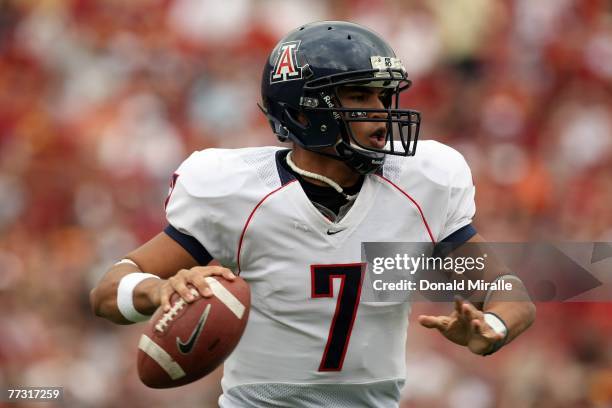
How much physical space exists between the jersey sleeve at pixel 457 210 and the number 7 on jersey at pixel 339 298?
1.19ft

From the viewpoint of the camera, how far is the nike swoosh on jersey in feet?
11.2

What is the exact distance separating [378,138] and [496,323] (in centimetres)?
73

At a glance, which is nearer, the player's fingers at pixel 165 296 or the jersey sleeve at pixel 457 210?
the player's fingers at pixel 165 296

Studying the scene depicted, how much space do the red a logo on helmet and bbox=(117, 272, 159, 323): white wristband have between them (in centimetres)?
83

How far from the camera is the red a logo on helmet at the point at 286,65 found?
13.2 feet

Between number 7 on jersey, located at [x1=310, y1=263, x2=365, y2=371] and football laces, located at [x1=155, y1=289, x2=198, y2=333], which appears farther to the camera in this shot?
number 7 on jersey, located at [x1=310, y1=263, x2=365, y2=371]

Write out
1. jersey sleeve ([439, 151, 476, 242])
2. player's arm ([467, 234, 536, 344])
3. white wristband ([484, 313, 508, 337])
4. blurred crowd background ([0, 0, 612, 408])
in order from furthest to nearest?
1. blurred crowd background ([0, 0, 612, 408])
2. jersey sleeve ([439, 151, 476, 242])
3. player's arm ([467, 234, 536, 344])
4. white wristband ([484, 313, 508, 337])

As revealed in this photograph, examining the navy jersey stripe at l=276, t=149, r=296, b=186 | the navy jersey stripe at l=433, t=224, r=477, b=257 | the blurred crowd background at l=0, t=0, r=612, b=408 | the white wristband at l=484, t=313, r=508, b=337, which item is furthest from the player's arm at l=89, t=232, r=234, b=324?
the blurred crowd background at l=0, t=0, r=612, b=408

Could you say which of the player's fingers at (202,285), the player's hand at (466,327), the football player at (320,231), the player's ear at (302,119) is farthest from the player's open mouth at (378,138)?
the player's fingers at (202,285)

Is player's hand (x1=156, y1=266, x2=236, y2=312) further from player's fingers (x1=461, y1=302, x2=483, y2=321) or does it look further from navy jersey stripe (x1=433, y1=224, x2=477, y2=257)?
navy jersey stripe (x1=433, y1=224, x2=477, y2=257)

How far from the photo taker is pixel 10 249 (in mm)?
8617

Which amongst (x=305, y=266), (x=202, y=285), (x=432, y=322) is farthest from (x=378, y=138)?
(x=202, y=285)

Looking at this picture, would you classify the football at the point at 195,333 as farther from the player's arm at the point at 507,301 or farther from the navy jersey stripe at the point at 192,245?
the player's arm at the point at 507,301

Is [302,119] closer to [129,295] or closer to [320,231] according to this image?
[320,231]
